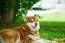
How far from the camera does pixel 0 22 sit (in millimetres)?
18922

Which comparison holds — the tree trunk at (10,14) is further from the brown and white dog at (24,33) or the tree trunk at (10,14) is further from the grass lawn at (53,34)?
the brown and white dog at (24,33)

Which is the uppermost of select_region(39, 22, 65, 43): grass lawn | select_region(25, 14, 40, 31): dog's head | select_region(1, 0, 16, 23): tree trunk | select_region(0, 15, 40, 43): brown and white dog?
select_region(25, 14, 40, 31): dog's head

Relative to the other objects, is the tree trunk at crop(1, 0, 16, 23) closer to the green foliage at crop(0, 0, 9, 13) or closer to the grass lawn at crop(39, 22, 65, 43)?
the green foliage at crop(0, 0, 9, 13)

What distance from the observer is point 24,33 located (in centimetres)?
979

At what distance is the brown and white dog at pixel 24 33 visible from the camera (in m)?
9.44

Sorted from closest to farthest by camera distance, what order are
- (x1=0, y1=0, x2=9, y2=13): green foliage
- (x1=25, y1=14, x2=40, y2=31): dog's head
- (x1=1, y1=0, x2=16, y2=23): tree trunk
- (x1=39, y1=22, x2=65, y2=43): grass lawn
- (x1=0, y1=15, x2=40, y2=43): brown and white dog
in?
(x1=0, y1=15, x2=40, y2=43): brown and white dog
(x1=25, y1=14, x2=40, y2=31): dog's head
(x1=39, y1=22, x2=65, y2=43): grass lawn
(x1=1, y1=0, x2=16, y2=23): tree trunk
(x1=0, y1=0, x2=9, y2=13): green foliage

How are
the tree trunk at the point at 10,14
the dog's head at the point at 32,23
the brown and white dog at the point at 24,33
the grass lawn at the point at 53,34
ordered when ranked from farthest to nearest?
the tree trunk at the point at 10,14 → the grass lawn at the point at 53,34 → the dog's head at the point at 32,23 → the brown and white dog at the point at 24,33

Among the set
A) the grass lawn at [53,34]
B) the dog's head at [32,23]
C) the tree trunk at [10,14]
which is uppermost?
the dog's head at [32,23]

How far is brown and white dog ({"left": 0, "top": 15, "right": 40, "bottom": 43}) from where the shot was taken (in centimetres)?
944

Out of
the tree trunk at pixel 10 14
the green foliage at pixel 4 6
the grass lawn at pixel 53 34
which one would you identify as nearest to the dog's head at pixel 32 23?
the grass lawn at pixel 53 34

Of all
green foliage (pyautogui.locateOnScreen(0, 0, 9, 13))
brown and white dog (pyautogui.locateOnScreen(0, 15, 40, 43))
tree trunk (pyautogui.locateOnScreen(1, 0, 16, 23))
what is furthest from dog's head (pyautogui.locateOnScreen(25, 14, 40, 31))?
green foliage (pyautogui.locateOnScreen(0, 0, 9, 13))

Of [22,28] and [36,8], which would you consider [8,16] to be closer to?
[36,8]

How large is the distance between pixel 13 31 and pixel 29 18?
73cm

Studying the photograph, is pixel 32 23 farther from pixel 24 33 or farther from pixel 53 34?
pixel 53 34
